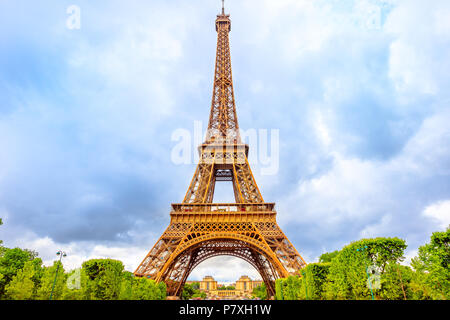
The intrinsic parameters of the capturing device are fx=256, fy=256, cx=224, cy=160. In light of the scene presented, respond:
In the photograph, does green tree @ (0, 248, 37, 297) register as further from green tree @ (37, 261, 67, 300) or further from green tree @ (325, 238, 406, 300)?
green tree @ (325, 238, 406, 300)

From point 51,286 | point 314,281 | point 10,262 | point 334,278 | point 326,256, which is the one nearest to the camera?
point 51,286

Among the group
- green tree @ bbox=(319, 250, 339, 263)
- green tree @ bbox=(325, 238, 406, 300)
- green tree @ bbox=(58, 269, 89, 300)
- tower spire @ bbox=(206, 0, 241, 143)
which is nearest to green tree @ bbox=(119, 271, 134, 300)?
green tree @ bbox=(58, 269, 89, 300)

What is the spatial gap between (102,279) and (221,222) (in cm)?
1163

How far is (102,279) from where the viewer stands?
16.7 meters

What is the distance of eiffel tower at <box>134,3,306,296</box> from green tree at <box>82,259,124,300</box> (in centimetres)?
463

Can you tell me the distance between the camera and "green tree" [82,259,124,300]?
1641cm

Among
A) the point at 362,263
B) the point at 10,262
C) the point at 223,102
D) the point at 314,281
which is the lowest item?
the point at 314,281

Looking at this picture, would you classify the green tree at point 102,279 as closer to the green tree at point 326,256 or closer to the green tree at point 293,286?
the green tree at point 293,286

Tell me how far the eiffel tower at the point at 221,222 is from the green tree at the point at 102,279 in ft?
15.2

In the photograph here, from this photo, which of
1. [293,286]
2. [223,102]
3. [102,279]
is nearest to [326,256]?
[293,286]

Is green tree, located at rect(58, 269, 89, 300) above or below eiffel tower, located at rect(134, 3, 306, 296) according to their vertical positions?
below

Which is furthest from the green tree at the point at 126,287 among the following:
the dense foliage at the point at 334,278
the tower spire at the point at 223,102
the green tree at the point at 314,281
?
the tower spire at the point at 223,102

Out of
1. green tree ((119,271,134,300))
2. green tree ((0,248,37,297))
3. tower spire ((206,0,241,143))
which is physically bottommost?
green tree ((119,271,134,300))

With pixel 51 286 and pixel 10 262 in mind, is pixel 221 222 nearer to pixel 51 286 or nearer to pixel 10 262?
pixel 51 286
